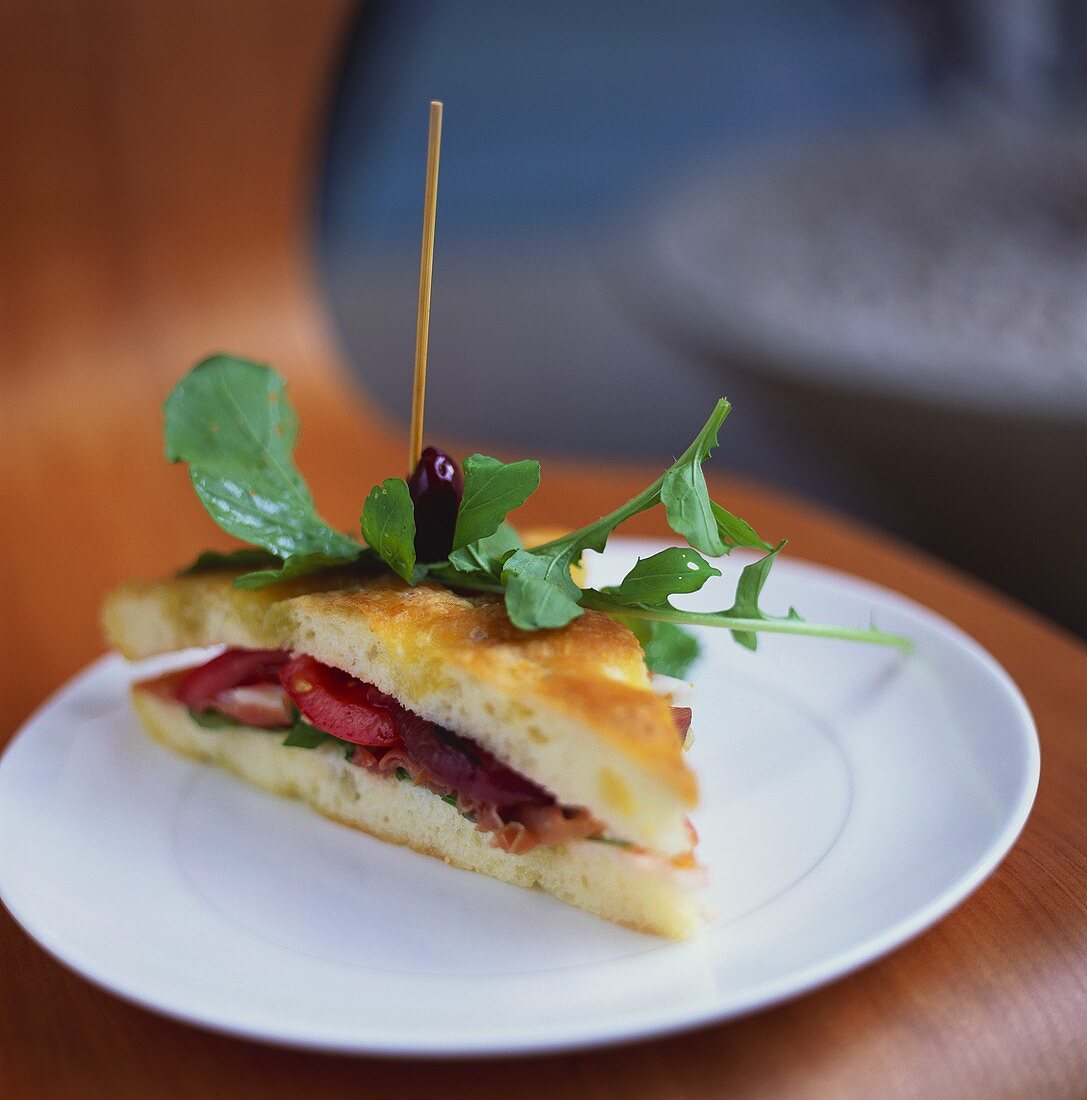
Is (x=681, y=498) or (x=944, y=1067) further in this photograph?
(x=681, y=498)

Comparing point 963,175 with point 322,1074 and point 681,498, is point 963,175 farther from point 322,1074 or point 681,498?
point 322,1074

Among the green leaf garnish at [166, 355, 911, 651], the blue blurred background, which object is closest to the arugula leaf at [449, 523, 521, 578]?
the green leaf garnish at [166, 355, 911, 651]

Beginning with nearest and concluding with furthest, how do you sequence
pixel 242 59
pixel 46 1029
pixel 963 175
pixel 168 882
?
1. pixel 46 1029
2. pixel 168 882
3. pixel 242 59
4. pixel 963 175

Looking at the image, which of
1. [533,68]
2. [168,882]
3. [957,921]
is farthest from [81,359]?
[533,68]

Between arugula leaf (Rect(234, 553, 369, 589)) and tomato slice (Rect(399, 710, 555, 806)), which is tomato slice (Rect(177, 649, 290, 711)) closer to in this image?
arugula leaf (Rect(234, 553, 369, 589))

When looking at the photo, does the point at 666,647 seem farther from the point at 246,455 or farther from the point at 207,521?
the point at 207,521

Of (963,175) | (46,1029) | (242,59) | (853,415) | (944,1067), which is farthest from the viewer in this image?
(963,175)

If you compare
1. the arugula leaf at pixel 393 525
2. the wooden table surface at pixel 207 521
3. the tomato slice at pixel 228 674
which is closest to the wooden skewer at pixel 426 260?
the arugula leaf at pixel 393 525
